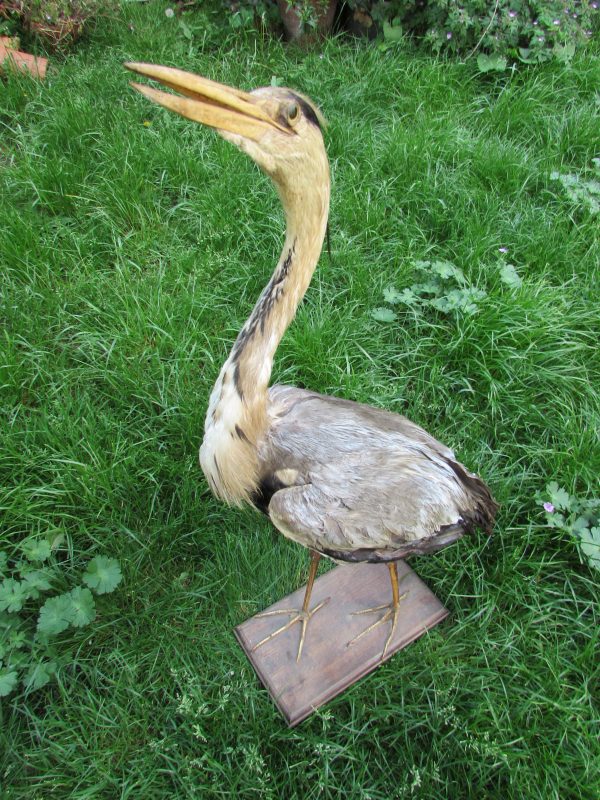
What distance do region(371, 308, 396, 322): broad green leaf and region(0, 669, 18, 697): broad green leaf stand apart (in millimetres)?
2046

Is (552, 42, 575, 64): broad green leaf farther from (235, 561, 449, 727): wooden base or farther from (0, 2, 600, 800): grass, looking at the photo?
(235, 561, 449, 727): wooden base

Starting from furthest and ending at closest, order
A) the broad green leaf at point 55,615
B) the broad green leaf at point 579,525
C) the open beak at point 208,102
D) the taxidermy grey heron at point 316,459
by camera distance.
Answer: the broad green leaf at point 579,525
the broad green leaf at point 55,615
the taxidermy grey heron at point 316,459
the open beak at point 208,102

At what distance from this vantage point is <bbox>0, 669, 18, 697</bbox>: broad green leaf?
5.86ft

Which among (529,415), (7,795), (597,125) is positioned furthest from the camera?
(597,125)

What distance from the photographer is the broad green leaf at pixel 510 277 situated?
9.26 ft

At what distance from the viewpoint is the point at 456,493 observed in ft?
5.79

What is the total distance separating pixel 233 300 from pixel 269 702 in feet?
6.01

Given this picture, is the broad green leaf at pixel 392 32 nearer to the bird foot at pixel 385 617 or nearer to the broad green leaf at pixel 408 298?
the broad green leaf at pixel 408 298

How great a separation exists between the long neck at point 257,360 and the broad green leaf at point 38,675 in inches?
32.4

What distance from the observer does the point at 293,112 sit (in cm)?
130

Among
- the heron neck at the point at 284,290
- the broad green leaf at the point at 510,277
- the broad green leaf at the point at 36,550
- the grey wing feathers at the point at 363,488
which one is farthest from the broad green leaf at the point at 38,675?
the broad green leaf at the point at 510,277

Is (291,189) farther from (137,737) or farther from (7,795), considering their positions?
(7,795)

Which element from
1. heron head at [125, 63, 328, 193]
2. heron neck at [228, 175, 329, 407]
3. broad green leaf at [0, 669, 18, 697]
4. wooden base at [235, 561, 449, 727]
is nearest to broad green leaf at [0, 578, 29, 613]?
broad green leaf at [0, 669, 18, 697]

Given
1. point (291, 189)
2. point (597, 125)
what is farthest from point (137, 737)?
point (597, 125)
